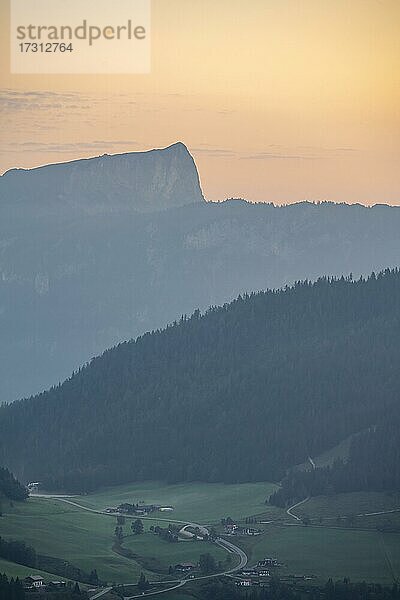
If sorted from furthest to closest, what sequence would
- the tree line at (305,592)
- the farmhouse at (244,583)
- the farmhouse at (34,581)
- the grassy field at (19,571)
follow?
the farmhouse at (244,583) < the tree line at (305,592) < the grassy field at (19,571) < the farmhouse at (34,581)

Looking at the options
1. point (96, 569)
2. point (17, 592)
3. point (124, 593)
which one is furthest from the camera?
point (96, 569)

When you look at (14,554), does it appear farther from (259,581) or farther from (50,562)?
(259,581)

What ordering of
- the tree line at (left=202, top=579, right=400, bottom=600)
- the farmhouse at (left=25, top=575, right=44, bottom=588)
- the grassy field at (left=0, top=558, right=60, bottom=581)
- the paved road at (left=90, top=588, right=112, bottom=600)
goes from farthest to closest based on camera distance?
the tree line at (left=202, top=579, right=400, bottom=600), the grassy field at (left=0, top=558, right=60, bottom=581), the paved road at (left=90, top=588, right=112, bottom=600), the farmhouse at (left=25, top=575, right=44, bottom=588)

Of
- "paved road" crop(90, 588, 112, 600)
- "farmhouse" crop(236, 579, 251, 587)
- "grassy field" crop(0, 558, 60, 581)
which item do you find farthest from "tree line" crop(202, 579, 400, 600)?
"grassy field" crop(0, 558, 60, 581)

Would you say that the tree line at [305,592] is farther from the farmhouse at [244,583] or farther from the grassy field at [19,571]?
the grassy field at [19,571]

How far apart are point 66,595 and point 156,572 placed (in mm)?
23796

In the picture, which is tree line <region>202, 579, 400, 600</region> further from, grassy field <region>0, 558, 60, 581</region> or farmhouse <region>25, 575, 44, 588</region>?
farmhouse <region>25, 575, 44, 588</region>

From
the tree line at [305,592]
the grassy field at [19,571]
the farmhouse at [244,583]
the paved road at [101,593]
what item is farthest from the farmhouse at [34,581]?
the farmhouse at [244,583]

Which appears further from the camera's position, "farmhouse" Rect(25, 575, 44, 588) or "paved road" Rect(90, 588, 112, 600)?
"paved road" Rect(90, 588, 112, 600)

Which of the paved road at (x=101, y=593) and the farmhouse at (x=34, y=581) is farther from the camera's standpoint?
the paved road at (x=101, y=593)

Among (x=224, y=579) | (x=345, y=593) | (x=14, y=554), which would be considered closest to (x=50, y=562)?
(x=14, y=554)

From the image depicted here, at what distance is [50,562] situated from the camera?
19812 centimetres

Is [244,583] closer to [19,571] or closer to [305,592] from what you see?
[305,592]

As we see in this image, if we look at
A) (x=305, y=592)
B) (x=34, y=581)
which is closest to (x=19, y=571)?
(x=34, y=581)
